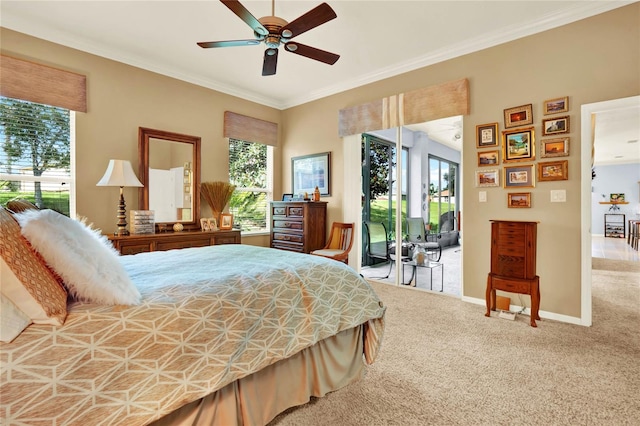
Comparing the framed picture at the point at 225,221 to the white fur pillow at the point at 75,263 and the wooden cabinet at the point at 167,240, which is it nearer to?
the wooden cabinet at the point at 167,240

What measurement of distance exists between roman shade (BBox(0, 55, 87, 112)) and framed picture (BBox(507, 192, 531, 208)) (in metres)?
4.60

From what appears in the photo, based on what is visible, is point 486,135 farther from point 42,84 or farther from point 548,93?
point 42,84

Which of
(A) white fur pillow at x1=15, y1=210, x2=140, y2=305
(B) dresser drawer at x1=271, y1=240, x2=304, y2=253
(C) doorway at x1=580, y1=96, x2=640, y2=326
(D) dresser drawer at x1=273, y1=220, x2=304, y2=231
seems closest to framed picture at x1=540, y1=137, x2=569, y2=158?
(C) doorway at x1=580, y1=96, x2=640, y2=326

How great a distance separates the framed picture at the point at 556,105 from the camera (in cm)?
284

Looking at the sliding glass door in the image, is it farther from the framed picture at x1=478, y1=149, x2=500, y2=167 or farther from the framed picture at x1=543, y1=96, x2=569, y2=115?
the framed picture at x1=543, y1=96, x2=569, y2=115

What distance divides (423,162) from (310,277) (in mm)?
3194

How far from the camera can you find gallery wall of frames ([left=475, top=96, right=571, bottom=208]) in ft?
9.45

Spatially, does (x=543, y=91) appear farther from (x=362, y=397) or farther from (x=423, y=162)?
(x=362, y=397)

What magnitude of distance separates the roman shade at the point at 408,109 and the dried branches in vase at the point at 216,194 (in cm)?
187

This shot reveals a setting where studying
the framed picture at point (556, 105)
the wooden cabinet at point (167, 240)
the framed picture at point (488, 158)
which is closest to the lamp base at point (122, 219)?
the wooden cabinet at point (167, 240)

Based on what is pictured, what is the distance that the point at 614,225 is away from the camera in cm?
912

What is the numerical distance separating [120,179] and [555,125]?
4369mm

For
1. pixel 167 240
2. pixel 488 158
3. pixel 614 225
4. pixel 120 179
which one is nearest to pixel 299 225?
pixel 167 240

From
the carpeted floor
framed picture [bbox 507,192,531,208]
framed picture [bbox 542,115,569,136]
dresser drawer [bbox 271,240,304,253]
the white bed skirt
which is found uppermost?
framed picture [bbox 542,115,569,136]
